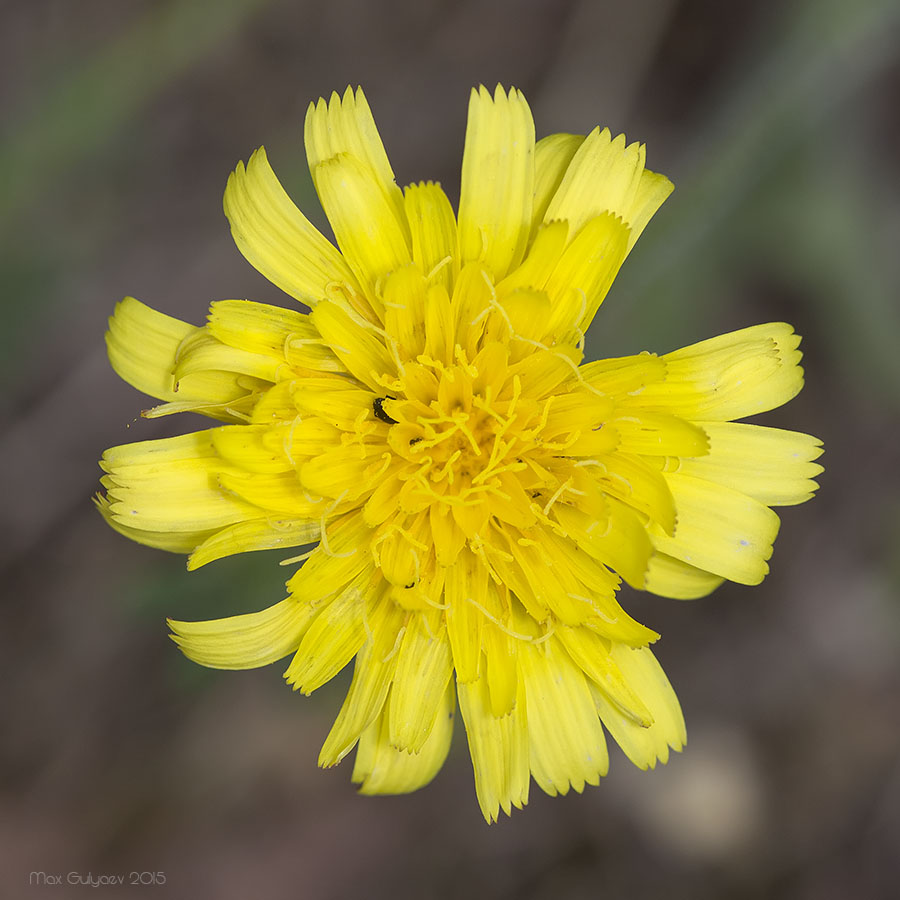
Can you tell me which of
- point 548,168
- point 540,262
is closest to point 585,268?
point 540,262

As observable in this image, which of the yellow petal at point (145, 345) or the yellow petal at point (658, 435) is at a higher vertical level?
the yellow petal at point (145, 345)

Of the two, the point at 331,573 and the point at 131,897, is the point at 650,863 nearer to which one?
the point at 131,897

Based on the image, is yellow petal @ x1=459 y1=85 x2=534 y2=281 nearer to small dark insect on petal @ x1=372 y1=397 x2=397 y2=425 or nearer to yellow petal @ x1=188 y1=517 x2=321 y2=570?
small dark insect on petal @ x1=372 y1=397 x2=397 y2=425

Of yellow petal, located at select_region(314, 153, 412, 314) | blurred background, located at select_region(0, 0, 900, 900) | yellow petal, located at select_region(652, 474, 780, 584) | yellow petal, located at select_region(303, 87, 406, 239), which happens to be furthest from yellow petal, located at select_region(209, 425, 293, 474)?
blurred background, located at select_region(0, 0, 900, 900)

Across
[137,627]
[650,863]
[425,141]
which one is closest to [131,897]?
[137,627]

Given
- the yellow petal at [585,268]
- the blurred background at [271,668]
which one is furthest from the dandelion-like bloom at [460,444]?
the blurred background at [271,668]

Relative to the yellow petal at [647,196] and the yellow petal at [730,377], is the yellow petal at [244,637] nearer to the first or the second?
the yellow petal at [730,377]
